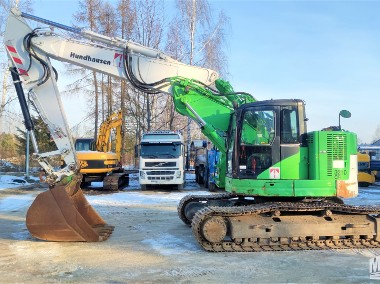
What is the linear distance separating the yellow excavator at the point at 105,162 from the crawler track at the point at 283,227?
10.6m

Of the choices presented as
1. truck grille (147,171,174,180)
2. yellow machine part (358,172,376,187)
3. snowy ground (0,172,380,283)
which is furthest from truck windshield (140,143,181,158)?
yellow machine part (358,172,376,187)

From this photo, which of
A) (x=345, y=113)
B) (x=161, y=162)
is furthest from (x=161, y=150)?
(x=345, y=113)

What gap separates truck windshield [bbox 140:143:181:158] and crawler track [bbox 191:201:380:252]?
10.7 meters

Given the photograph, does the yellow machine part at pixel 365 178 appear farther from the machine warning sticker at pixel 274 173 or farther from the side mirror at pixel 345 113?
the machine warning sticker at pixel 274 173

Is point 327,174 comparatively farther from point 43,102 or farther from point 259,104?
point 43,102

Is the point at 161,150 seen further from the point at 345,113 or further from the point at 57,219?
the point at 345,113

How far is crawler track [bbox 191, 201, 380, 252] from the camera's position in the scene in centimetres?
733

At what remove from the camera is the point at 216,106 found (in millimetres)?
8820

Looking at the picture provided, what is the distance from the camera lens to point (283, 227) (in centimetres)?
740

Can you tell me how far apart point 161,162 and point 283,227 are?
36.5 feet

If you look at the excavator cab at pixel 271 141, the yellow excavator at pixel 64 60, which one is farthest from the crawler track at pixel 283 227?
the yellow excavator at pixel 64 60

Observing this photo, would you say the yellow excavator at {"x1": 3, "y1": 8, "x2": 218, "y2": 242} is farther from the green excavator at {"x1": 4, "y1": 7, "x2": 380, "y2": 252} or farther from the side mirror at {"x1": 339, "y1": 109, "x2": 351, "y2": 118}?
the side mirror at {"x1": 339, "y1": 109, "x2": 351, "y2": 118}

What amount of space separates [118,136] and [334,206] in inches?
647

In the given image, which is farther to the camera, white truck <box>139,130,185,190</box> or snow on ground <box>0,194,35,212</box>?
white truck <box>139,130,185,190</box>
